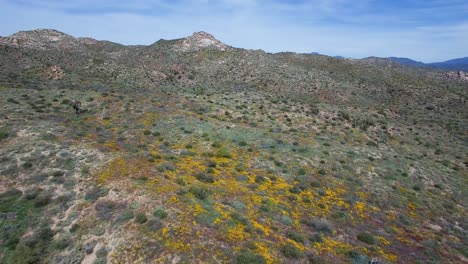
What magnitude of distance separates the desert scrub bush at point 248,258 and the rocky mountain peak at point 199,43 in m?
106

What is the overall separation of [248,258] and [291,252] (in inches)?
121

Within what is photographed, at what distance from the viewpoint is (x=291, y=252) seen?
20.0 metres

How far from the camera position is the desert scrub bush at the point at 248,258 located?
18283 mm

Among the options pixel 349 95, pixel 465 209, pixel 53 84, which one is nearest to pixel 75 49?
pixel 53 84

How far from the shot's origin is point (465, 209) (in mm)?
31078

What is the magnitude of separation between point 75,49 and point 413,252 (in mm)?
112738

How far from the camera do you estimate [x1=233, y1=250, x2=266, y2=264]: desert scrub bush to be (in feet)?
60.0

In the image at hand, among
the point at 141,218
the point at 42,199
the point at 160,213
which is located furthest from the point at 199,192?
the point at 42,199

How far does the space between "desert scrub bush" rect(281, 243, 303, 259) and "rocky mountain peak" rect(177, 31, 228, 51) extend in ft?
344

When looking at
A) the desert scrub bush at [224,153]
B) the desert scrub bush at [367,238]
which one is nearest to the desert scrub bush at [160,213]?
the desert scrub bush at [224,153]

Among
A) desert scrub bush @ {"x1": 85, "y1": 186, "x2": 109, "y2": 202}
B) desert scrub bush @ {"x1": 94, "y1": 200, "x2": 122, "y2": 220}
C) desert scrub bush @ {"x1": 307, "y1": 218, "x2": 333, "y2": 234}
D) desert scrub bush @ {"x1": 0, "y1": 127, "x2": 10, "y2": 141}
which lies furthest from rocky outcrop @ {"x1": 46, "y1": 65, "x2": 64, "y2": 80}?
desert scrub bush @ {"x1": 307, "y1": 218, "x2": 333, "y2": 234}

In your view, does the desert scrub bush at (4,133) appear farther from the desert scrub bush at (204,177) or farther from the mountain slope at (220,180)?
the desert scrub bush at (204,177)

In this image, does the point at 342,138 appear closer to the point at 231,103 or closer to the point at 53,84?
the point at 231,103

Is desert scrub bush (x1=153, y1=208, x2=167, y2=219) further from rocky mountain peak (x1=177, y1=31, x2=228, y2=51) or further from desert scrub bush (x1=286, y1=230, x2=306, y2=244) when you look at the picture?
rocky mountain peak (x1=177, y1=31, x2=228, y2=51)
